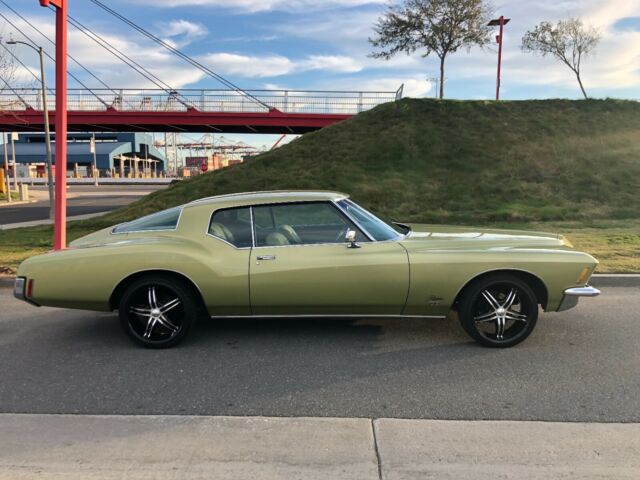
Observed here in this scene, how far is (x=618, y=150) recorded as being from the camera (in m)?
19.2

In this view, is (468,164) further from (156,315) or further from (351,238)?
(156,315)

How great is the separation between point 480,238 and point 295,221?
169cm

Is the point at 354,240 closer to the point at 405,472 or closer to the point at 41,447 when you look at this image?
the point at 405,472

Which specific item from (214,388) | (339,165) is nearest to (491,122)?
(339,165)

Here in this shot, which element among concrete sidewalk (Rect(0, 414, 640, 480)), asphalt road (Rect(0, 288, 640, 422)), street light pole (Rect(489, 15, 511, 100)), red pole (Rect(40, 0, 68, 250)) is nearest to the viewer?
concrete sidewalk (Rect(0, 414, 640, 480))

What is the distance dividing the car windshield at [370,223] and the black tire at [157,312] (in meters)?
1.54

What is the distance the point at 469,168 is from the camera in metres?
18.0

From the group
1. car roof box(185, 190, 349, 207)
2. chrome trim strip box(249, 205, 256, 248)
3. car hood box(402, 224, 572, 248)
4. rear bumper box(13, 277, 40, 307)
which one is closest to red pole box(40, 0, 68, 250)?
rear bumper box(13, 277, 40, 307)

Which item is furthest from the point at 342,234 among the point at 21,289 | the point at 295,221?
the point at 21,289

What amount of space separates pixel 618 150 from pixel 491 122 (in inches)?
189

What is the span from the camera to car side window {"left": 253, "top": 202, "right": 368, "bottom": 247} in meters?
4.42

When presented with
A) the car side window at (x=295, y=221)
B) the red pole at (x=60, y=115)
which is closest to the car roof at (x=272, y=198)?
the car side window at (x=295, y=221)

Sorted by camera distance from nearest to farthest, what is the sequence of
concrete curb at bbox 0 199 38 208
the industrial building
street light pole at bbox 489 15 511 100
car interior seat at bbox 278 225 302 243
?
car interior seat at bbox 278 225 302 243
street light pole at bbox 489 15 511 100
concrete curb at bbox 0 199 38 208
the industrial building

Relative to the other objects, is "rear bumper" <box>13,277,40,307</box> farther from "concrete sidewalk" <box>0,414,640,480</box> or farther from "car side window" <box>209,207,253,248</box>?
"car side window" <box>209,207,253,248</box>
